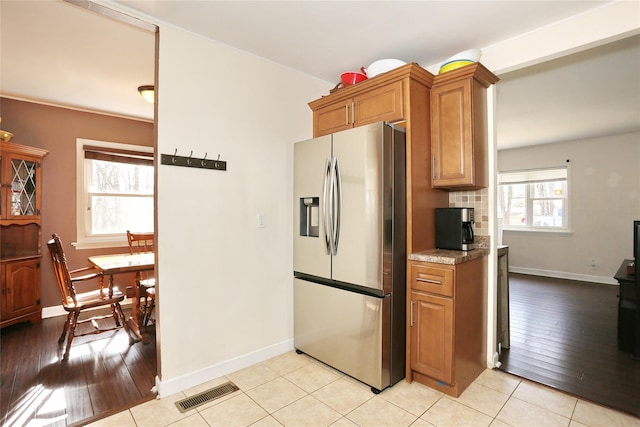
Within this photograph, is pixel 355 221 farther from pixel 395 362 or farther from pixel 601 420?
pixel 601 420

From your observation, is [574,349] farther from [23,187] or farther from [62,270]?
[23,187]

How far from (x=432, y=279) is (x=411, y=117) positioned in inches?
46.2

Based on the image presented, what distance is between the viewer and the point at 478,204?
2604 mm

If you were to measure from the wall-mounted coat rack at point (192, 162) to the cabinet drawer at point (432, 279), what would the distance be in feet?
5.44

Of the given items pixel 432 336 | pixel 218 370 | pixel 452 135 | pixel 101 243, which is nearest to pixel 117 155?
pixel 101 243

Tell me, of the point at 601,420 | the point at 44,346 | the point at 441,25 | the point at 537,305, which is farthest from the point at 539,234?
the point at 44,346

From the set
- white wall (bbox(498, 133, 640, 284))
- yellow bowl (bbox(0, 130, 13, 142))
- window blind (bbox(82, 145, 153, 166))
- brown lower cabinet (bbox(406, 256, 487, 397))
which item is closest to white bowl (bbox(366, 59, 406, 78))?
brown lower cabinet (bbox(406, 256, 487, 397))

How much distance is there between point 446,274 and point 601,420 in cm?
120

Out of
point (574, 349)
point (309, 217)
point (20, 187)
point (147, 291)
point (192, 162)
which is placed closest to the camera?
point (192, 162)

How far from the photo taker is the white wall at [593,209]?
17.4 feet

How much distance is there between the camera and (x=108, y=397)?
2.13 metres

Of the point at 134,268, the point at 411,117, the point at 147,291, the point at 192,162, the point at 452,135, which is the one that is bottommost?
the point at 147,291

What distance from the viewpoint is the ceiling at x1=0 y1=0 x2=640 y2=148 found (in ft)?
6.66

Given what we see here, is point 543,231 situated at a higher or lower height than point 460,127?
lower
